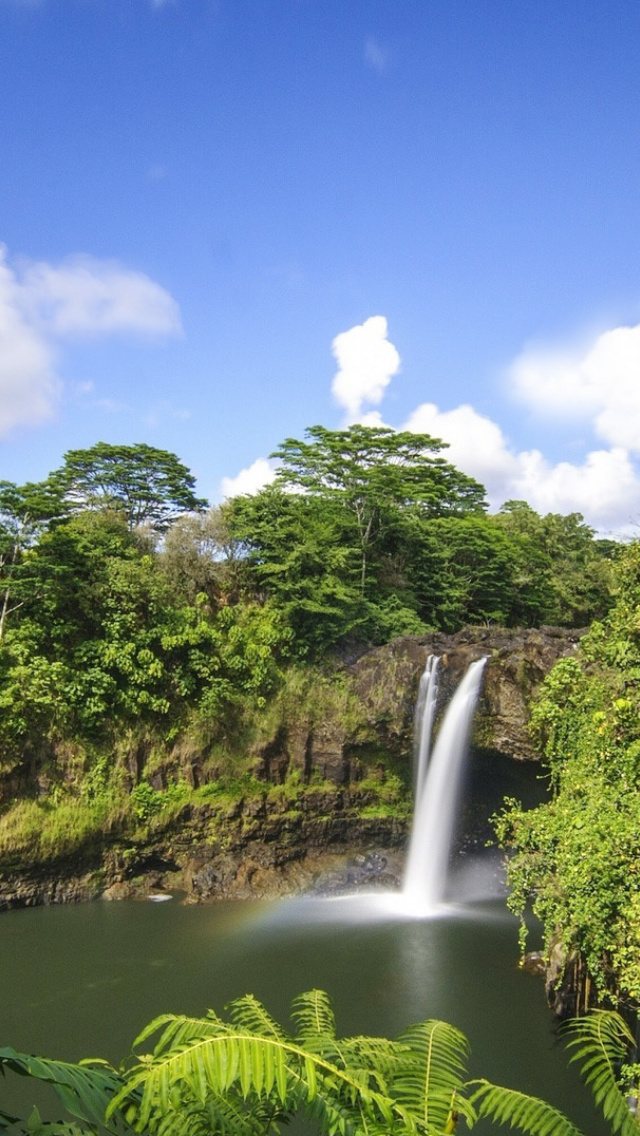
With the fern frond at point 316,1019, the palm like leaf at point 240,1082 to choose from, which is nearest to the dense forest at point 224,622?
the fern frond at point 316,1019

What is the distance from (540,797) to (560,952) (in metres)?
7.55

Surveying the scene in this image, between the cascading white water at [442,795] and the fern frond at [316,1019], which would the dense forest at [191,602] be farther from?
the fern frond at [316,1019]

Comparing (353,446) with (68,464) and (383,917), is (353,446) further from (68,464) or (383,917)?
(383,917)

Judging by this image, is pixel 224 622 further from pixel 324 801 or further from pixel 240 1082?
pixel 240 1082

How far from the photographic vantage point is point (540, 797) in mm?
17078

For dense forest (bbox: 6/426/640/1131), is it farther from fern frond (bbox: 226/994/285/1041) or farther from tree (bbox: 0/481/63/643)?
fern frond (bbox: 226/994/285/1041)

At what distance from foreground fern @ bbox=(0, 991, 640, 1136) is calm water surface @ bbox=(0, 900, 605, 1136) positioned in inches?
245

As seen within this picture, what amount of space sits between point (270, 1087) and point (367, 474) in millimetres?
19161

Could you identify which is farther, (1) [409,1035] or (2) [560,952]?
(2) [560,952]

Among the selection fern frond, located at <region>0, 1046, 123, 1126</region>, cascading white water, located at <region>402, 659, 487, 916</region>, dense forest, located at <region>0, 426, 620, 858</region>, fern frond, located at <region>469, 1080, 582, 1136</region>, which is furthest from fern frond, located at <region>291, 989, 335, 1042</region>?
cascading white water, located at <region>402, 659, 487, 916</region>

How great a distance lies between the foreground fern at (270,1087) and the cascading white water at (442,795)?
1317 centimetres

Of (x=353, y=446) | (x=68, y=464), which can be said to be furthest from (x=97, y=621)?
(x=353, y=446)

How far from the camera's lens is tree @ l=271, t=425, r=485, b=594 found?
21.0 metres

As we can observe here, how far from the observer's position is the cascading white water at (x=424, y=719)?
668 inches
